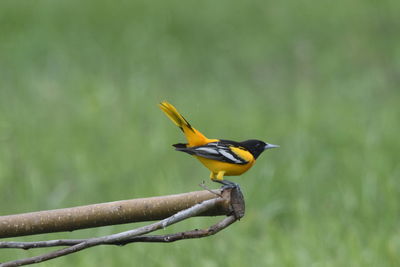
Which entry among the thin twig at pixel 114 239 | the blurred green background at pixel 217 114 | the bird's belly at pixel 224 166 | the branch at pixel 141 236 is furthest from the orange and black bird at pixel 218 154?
the blurred green background at pixel 217 114

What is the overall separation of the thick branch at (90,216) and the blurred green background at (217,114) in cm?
288

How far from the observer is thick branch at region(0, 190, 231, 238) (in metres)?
1.49

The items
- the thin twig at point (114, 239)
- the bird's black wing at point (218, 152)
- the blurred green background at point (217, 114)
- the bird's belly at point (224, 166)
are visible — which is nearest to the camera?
the thin twig at point (114, 239)

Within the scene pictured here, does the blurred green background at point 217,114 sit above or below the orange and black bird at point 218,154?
below

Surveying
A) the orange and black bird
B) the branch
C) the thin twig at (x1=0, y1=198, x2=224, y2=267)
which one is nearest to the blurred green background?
the orange and black bird

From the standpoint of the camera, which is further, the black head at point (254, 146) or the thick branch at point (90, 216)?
the black head at point (254, 146)

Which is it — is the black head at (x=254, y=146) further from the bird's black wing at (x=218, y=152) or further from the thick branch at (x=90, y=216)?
the thick branch at (x=90, y=216)

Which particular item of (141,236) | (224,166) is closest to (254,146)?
(224,166)

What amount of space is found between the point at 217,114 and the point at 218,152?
4.56 m

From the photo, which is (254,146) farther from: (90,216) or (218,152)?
(90,216)

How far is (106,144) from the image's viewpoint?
668 centimetres

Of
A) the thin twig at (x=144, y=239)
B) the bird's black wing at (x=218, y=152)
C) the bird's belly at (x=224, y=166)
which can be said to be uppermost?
the thin twig at (x=144, y=239)

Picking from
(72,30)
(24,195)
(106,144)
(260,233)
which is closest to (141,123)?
(106,144)

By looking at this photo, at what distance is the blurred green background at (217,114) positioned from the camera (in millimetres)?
4961
